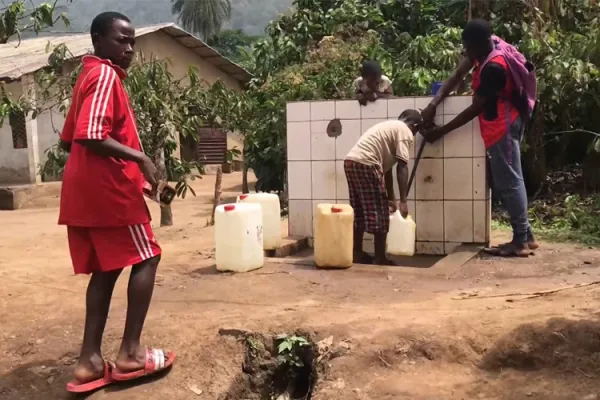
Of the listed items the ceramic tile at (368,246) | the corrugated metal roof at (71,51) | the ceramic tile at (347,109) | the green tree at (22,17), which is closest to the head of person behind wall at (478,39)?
the ceramic tile at (347,109)

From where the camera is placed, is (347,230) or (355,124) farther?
(355,124)

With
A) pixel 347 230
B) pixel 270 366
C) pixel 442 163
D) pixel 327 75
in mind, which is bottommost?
pixel 270 366

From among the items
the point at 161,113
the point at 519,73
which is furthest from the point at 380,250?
the point at 161,113

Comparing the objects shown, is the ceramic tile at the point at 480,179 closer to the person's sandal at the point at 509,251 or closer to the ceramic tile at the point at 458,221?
the ceramic tile at the point at 458,221

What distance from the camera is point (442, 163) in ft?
18.1

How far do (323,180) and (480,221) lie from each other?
52.9 inches

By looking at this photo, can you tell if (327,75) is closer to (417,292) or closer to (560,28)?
(560,28)

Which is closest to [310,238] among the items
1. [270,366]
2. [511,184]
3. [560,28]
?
[511,184]

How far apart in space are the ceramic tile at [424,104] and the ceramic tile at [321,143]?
0.76 meters

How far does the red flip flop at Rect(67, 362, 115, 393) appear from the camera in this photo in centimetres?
294

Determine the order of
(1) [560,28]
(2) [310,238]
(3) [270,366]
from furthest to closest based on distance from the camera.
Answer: (1) [560,28] → (2) [310,238] → (3) [270,366]

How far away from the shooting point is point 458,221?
5.54 m

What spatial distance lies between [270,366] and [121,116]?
4.70 ft

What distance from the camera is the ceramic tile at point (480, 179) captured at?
5.39 m
